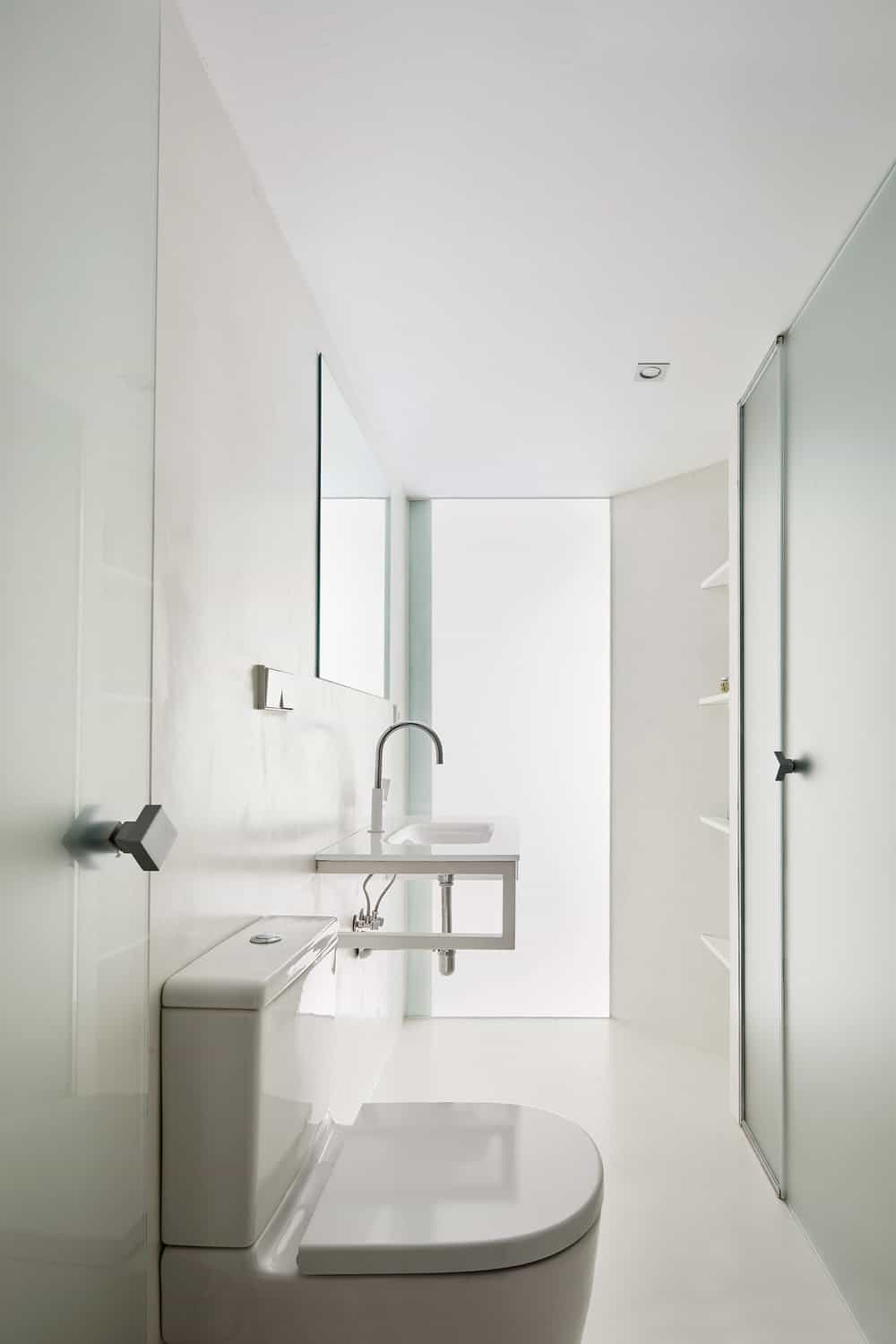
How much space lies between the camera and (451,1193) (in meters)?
1.36

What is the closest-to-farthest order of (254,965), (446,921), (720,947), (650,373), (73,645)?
(73,645)
(254,965)
(446,921)
(650,373)
(720,947)

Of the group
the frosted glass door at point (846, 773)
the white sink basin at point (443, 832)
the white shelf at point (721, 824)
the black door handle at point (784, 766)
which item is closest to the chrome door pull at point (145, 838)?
the frosted glass door at point (846, 773)

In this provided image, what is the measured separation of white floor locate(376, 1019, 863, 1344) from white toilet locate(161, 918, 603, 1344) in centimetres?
81

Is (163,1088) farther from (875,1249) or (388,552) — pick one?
(388,552)

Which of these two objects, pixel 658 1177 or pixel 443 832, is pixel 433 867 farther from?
pixel 658 1177

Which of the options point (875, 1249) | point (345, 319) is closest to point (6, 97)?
point (345, 319)

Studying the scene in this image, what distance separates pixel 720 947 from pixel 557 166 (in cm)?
257

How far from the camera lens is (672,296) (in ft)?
7.72

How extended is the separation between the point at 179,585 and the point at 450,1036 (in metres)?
2.92

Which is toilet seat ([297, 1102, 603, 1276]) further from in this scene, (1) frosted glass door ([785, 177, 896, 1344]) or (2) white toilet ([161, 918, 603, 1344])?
(1) frosted glass door ([785, 177, 896, 1344])

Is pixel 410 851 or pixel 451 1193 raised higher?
pixel 410 851

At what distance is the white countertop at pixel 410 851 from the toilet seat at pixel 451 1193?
1.80 ft

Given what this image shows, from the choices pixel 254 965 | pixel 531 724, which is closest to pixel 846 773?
pixel 254 965

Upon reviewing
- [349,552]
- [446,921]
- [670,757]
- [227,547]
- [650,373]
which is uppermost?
[650,373]
